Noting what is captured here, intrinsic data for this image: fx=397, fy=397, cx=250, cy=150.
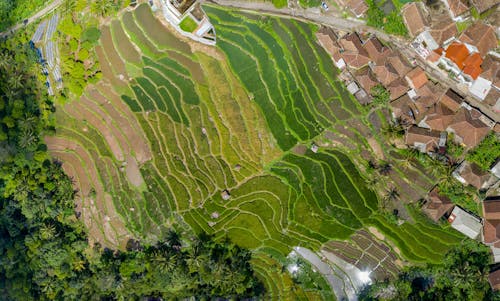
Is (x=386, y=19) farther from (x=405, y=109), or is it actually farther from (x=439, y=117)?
(x=439, y=117)

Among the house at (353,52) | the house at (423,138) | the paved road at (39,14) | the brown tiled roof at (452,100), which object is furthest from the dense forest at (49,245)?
the brown tiled roof at (452,100)

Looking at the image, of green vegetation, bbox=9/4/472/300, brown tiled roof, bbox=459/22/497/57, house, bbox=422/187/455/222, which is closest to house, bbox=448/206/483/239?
house, bbox=422/187/455/222

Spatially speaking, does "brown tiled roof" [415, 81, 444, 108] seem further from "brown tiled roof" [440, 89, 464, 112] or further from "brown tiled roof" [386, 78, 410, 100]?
"brown tiled roof" [386, 78, 410, 100]

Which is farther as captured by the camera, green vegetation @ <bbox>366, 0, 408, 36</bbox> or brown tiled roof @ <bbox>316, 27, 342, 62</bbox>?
brown tiled roof @ <bbox>316, 27, 342, 62</bbox>

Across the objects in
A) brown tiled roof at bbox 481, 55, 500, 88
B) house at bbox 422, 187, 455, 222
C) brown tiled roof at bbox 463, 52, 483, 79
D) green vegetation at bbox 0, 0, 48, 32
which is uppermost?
green vegetation at bbox 0, 0, 48, 32

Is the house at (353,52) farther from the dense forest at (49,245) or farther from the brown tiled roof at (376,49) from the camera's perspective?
the dense forest at (49,245)

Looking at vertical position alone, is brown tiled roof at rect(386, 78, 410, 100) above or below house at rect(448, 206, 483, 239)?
above
